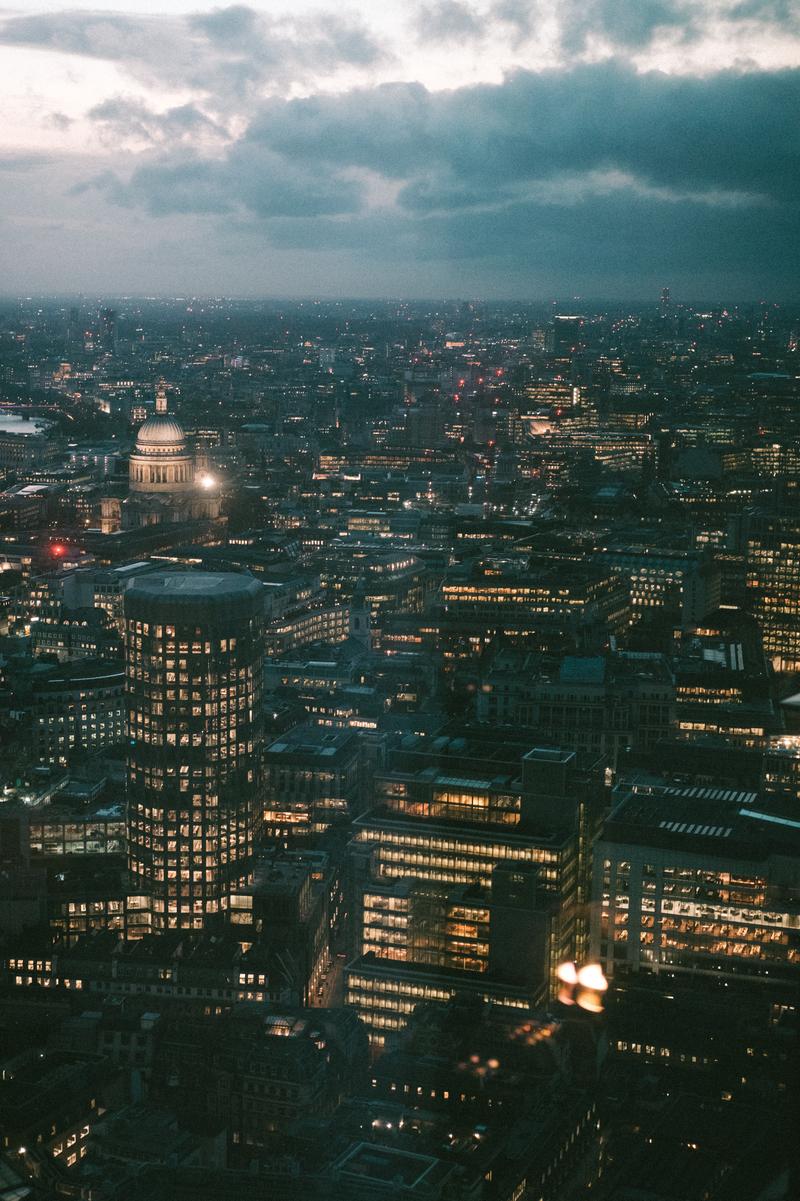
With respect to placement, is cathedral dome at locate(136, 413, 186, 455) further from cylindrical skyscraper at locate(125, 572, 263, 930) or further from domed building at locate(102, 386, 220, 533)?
cylindrical skyscraper at locate(125, 572, 263, 930)

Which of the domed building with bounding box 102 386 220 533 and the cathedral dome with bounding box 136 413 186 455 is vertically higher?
the cathedral dome with bounding box 136 413 186 455

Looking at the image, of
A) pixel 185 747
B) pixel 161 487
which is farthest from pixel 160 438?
pixel 185 747

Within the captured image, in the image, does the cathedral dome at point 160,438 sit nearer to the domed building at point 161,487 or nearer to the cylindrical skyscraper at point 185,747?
the domed building at point 161,487

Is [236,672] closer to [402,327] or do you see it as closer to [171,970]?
[171,970]

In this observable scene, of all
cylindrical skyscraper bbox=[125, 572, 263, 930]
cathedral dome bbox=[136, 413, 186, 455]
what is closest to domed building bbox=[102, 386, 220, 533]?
cathedral dome bbox=[136, 413, 186, 455]

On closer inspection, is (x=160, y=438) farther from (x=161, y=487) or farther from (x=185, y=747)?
(x=185, y=747)

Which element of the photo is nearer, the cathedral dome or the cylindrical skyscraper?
the cylindrical skyscraper
